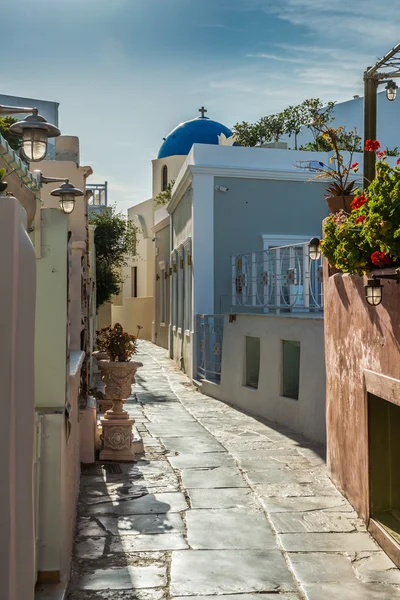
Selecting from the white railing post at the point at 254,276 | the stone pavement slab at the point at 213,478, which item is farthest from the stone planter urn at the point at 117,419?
the white railing post at the point at 254,276

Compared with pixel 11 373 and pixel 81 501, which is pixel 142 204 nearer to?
pixel 81 501

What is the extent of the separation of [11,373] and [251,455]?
23.0 feet

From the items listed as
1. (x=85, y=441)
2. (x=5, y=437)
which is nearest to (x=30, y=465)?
(x=5, y=437)

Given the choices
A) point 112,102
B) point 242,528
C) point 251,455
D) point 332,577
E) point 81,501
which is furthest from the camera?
point 251,455

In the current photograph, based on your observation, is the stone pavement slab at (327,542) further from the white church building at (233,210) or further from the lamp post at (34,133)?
the white church building at (233,210)

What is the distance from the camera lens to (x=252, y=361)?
1467cm

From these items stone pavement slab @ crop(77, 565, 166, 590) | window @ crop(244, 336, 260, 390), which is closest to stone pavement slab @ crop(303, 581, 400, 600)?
stone pavement slab @ crop(77, 565, 166, 590)

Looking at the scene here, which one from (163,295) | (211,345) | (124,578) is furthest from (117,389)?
(163,295)

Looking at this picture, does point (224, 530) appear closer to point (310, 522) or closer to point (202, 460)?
point (310, 522)

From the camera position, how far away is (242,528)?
6.92m

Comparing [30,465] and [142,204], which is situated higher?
[142,204]

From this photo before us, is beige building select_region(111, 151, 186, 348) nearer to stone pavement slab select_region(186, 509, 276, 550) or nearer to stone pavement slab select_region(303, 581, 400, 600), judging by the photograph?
stone pavement slab select_region(186, 509, 276, 550)

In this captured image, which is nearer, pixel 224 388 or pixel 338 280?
pixel 338 280

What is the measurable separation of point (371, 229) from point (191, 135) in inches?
1050
